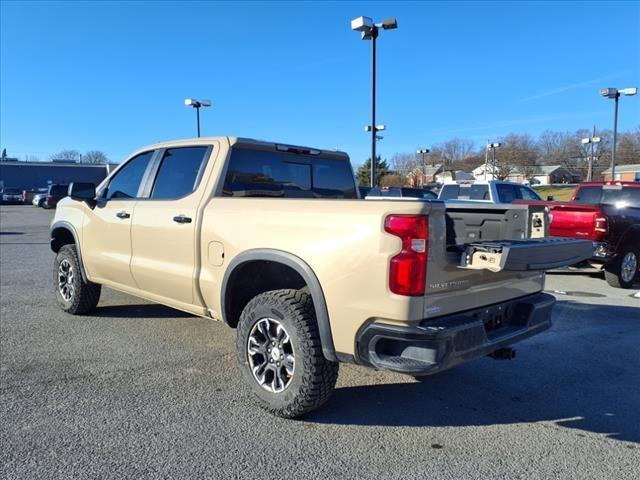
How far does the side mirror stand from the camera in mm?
5387

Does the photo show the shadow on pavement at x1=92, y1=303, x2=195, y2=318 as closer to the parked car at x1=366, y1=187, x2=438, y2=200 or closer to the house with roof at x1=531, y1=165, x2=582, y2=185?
the parked car at x1=366, y1=187, x2=438, y2=200

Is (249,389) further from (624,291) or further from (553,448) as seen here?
(624,291)

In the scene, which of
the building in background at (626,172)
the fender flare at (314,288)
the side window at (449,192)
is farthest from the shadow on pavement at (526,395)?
the building in background at (626,172)

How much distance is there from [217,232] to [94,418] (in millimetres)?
1517

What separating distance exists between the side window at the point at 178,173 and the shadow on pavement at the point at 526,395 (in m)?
2.14

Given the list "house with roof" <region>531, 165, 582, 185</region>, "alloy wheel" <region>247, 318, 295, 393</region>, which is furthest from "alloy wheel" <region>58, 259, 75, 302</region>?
"house with roof" <region>531, 165, 582, 185</region>

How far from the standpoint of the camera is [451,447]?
3230 millimetres

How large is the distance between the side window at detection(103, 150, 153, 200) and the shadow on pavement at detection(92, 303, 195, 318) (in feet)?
5.06

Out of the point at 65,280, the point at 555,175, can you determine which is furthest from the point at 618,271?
the point at 555,175

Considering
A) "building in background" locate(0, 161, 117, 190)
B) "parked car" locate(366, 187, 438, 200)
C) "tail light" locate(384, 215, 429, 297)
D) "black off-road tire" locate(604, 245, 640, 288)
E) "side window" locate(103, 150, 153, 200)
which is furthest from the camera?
"building in background" locate(0, 161, 117, 190)

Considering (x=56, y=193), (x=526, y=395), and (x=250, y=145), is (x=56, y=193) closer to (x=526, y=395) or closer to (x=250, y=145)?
(x=250, y=145)

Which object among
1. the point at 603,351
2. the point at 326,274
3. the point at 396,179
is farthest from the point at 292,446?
the point at 396,179

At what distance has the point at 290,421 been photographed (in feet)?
11.6

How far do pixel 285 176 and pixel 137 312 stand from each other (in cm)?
286
